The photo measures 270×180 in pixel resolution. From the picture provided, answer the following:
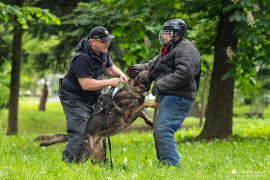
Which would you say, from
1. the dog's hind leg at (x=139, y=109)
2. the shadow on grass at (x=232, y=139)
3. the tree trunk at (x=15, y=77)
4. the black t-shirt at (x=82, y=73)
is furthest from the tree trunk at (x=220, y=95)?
the tree trunk at (x=15, y=77)

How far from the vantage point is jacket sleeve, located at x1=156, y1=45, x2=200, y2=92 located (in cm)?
726

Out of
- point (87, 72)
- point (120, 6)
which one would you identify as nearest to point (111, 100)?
point (87, 72)

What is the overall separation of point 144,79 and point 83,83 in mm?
832

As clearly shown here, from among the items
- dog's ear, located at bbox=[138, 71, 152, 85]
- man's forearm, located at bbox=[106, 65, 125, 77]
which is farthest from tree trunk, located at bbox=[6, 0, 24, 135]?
dog's ear, located at bbox=[138, 71, 152, 85]

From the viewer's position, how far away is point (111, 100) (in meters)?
7.85

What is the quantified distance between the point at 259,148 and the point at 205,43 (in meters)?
4.48

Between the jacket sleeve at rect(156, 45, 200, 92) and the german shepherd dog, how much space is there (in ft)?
1.16

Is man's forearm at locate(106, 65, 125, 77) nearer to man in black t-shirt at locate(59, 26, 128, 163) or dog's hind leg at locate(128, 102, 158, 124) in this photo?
man in black t-shirt at locate(59, 26, 128, 163)

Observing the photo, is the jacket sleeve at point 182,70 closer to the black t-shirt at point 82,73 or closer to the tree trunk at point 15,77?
the black t-shirt at point 82,73

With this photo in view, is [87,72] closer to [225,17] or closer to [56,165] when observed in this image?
[56,165]

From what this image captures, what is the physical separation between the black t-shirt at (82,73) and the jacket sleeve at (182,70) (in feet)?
3.35

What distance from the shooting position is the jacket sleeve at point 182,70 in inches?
286

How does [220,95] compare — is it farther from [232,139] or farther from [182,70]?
[182,70]

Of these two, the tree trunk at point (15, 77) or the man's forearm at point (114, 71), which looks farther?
the tree trunk at point (15, 77)
